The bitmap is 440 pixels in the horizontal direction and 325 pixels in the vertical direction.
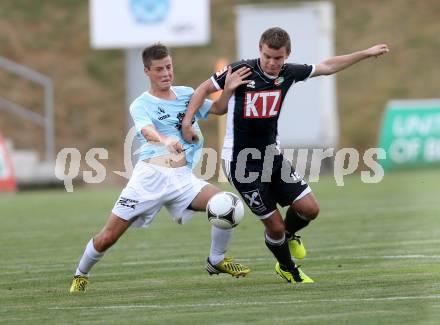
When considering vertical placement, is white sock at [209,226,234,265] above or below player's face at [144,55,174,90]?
below

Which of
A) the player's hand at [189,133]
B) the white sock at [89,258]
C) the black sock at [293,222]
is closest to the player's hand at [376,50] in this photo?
the black sock at [293,222]

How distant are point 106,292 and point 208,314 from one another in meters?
1.47

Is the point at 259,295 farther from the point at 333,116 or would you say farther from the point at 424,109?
the point at 333,116

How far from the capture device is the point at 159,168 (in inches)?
333

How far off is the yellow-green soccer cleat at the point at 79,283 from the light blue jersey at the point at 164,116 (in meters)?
0.96

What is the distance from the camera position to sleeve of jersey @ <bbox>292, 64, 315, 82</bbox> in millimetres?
8609

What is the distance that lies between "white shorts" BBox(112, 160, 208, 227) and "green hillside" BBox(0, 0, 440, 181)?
20.5m

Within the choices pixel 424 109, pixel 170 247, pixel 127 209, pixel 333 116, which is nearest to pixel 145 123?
pixel 127 209

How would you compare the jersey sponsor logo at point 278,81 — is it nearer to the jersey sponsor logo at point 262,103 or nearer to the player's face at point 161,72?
the jersey sponsor logo at point 262,103

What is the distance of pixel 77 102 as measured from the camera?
3161cm

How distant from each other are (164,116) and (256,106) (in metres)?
0.66

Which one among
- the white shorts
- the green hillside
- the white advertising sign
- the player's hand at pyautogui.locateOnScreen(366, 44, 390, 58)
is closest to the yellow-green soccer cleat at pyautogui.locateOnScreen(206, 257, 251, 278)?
the white shorts

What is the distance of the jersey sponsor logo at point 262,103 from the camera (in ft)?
27.8

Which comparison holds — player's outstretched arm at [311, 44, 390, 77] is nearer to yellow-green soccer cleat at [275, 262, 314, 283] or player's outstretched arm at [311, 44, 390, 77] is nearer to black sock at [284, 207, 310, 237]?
black sock at [284, 207, 310, 237]
